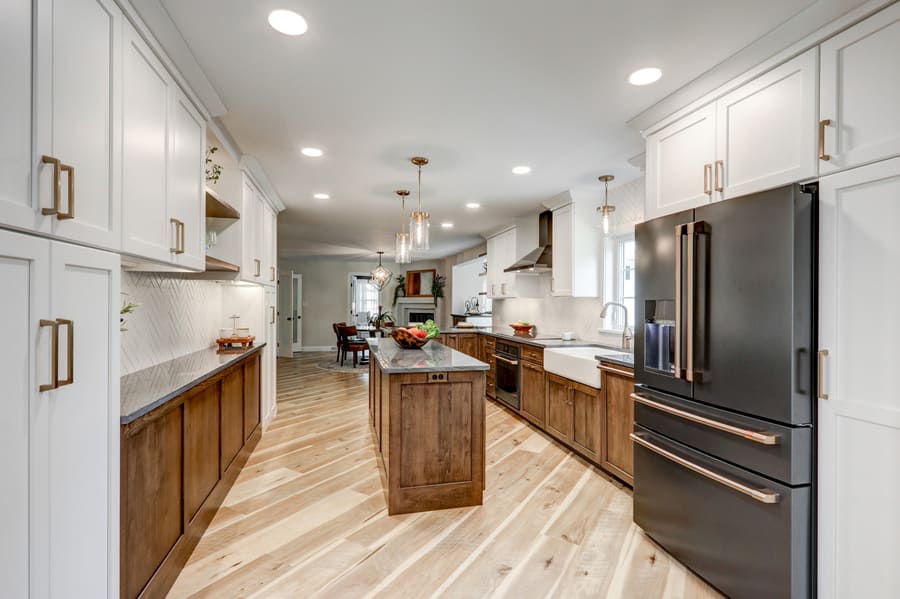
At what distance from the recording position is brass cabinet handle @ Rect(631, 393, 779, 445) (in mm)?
1736

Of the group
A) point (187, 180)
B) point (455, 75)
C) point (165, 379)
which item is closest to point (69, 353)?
point (165, 379)

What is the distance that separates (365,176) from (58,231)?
3.02 m

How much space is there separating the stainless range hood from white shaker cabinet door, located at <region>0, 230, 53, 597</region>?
14.5ft

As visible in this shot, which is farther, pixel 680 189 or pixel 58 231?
pixel 680 189

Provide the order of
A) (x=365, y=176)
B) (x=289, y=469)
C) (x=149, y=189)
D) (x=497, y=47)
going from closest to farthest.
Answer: (x=149, y=189) → (x=497, y=47) → (x=289, y=469) → (x=365, y=176)

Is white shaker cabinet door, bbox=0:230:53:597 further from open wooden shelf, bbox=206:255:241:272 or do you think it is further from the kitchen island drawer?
the kitchen island drawer

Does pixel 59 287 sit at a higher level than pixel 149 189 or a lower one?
lower

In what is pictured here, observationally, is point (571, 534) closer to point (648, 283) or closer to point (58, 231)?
point (648, 283)

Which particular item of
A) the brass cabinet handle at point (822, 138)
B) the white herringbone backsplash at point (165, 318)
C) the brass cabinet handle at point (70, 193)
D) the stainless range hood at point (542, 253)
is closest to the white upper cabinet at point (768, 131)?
the brass cabinet handle at point (822, 138)

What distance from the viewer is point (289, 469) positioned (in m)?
3.35

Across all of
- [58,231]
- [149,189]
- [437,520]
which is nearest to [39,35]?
[58,231]

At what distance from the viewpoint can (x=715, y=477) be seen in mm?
1943

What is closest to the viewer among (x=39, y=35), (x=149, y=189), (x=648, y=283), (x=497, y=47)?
(x=39, y=35)

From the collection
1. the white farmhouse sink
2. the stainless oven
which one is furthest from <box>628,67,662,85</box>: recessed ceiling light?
the stainless oven
